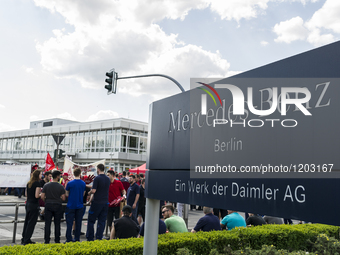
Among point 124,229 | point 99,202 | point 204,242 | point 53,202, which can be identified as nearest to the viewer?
point 204,242

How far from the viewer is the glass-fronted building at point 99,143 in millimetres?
39406

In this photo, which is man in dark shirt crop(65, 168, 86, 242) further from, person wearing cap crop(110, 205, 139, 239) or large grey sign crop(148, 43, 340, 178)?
large grey sign crop(148, 43, 340, 178)

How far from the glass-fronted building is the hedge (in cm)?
3357

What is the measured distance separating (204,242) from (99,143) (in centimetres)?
3833

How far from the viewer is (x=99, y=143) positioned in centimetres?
4191

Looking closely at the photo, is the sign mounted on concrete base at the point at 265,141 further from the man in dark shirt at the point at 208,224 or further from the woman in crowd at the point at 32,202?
the woman in crowd at the point at 32,202

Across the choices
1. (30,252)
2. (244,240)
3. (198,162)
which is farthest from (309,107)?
(244,240)

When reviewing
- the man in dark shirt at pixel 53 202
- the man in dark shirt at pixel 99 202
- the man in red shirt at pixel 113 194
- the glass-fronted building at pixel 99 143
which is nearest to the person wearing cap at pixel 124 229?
the man in dark shirt at pixel 99 202

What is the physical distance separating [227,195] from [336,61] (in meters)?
0.87

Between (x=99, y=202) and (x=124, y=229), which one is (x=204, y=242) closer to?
(x=124, y=229)

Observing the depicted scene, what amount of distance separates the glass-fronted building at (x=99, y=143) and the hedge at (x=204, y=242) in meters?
33.6

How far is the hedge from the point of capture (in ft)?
12.7

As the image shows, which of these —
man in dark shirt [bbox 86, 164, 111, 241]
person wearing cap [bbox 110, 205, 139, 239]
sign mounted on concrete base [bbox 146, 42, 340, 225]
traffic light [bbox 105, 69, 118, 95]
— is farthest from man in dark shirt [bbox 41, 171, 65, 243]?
traffic light [bbox 105, 69, 118, 95]

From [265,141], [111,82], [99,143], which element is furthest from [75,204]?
[99,143]
